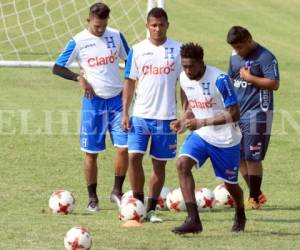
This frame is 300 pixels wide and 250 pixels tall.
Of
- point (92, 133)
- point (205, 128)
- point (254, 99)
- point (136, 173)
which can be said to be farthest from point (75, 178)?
point (205, 128)

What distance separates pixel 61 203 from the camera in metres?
11.6

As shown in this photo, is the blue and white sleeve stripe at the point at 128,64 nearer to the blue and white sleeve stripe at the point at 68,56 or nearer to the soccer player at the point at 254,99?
the blue and white sleeve stripe at the point at 68,56

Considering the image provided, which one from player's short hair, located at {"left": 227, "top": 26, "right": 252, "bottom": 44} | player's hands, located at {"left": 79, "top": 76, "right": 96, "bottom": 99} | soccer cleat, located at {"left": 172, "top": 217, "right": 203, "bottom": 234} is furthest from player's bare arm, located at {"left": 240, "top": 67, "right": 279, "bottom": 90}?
soccer cleat, located at {"left": 172, "top": 217, "right": 203, "bottom": 234}

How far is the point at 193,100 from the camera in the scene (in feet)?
34.7

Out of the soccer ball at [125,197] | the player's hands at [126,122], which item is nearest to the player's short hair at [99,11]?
the player's hands at [126,122]

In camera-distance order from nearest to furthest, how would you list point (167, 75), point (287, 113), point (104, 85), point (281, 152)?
1. point (167, 75)
2. point (104, 85)
3. point (281, 152)
4. point (287, 113)

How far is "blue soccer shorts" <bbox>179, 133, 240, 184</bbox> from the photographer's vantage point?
1055cm

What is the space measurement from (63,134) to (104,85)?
537 centimetres

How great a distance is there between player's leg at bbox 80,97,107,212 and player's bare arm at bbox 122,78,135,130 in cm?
73

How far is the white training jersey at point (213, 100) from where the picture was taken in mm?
10406

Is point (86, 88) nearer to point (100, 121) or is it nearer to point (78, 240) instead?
point (100, 121)

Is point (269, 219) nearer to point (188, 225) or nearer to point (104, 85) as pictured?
point (188, 225)

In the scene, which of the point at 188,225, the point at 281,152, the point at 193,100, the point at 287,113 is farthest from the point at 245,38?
the point at 287,113

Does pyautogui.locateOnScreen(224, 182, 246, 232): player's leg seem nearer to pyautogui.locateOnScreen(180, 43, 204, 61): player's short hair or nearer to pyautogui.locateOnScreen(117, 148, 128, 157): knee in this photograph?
pyautogui.locateOnScreen(180, 43, 204, 61): player's short hair
